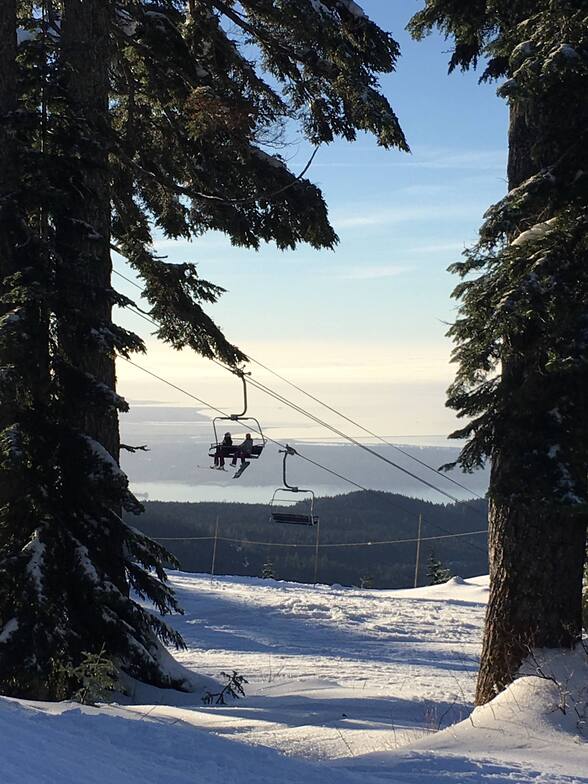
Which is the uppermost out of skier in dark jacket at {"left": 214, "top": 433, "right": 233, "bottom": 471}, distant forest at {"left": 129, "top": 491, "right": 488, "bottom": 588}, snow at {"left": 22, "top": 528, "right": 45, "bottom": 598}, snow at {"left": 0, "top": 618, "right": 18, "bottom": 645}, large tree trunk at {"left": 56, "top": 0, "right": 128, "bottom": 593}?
large tree trunk at {"left": 56, "top": 0, "right": 128, "bottom": 593}

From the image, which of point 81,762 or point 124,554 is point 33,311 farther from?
point 81,762

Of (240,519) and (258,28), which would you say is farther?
(240,519)

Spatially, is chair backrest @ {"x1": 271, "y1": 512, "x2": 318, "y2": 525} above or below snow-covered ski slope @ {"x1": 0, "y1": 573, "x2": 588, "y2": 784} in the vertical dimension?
above

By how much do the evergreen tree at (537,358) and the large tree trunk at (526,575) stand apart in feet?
0.04

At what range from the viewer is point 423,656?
40.2 feet

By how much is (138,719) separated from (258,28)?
952 cm

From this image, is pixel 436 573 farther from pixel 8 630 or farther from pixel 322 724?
pixel 8 630

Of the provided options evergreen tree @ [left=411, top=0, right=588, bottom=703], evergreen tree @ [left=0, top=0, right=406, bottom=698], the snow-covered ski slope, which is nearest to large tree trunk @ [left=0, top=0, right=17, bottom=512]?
evergreen tree @ [left=0, top=0, right=406, bottom=698]

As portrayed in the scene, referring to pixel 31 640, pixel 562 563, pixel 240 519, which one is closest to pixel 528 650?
pixel 562 563

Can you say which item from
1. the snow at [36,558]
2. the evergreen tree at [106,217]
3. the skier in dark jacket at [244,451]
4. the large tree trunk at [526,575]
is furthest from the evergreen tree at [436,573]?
the snow at [36,558]

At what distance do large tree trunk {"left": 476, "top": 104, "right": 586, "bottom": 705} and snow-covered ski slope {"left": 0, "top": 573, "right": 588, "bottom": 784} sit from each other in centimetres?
37

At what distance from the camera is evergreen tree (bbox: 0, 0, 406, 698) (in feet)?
25.8

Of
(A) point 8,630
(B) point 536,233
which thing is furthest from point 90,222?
(B) point 536,233

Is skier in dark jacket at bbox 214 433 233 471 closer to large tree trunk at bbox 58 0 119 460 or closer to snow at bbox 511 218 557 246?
large tree trunk at bbox 58 0 119 460
